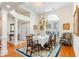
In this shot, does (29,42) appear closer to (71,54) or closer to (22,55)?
(22,55)

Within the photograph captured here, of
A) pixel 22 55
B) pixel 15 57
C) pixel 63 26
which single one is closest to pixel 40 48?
pixel 22 55

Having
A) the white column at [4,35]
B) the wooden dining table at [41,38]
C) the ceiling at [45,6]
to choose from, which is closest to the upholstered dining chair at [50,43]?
the wooden dining table at [41,38]

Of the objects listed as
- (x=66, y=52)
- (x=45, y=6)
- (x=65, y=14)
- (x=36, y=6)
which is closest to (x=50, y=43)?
(x=66, y=52)

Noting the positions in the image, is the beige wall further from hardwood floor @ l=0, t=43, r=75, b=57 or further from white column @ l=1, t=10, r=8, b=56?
white column @ l=1, t=10, r=8, b=56

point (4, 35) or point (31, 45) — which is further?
point (4, 35)

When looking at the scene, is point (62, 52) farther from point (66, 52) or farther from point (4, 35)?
point (4, 35)

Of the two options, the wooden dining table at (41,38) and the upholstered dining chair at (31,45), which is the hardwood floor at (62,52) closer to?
the upholstered dining chair at (31,45)

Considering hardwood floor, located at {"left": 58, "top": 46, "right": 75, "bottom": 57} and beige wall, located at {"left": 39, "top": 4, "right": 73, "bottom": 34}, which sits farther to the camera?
beige wall, located at {"left": 39, "top": 4, "right": 73, "bottom": 34}

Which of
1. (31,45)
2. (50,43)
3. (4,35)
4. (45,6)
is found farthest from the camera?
(50,43)

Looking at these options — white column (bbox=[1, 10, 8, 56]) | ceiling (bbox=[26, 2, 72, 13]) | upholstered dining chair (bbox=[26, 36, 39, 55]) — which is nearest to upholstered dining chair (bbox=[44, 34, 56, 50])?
upholstered dining chair (bbox=[26, 36, 39, 55])

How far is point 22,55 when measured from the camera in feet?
11.5

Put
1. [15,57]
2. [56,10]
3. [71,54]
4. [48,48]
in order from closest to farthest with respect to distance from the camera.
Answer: [15,57], [71,54], [56,10], [48,48]

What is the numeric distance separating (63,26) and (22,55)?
2.10 m

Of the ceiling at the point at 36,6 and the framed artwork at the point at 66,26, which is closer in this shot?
the ceiling at the point at 36,6
